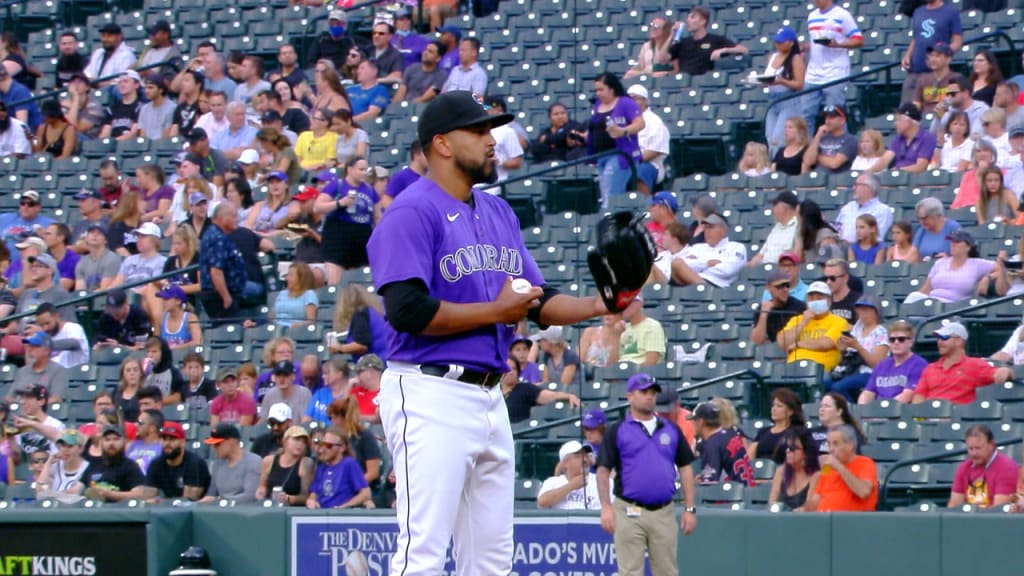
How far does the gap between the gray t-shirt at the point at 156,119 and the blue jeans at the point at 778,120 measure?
5.82 meters

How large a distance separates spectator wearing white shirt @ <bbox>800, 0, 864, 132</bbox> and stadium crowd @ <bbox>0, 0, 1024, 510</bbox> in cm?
2

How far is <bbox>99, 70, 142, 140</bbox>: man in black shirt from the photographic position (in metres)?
17.0

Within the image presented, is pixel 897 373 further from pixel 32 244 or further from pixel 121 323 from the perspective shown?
pixel 32 244

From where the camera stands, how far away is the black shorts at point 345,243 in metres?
12.8

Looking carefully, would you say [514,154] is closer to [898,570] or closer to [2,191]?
[2,191]

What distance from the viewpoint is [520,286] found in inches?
183

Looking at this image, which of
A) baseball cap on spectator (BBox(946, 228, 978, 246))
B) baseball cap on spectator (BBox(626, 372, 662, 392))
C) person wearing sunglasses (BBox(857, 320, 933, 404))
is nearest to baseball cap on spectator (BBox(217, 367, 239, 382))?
baseball cap on spectator (BBox(626, 372, 662, 392))

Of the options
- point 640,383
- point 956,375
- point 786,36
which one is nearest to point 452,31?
point 786,36

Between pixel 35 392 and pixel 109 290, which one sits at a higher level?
pixel 109 290

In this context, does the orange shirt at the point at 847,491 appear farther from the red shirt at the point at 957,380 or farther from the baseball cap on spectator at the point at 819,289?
the baseball cap on spectator at the point at 819,289

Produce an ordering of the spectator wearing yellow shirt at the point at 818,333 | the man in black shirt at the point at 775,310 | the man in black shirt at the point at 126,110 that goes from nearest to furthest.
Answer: the spectator wearing yellow shirt at the point at 818,333 < the man in black shirt at the point at 775,310 < the man in black shirt at the point at 126,110

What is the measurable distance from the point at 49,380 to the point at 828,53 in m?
6.38

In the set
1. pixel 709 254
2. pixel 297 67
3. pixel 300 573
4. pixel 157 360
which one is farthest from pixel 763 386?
pixel 297 67

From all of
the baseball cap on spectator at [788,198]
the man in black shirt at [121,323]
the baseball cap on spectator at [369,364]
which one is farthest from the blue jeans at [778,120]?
the man in black shirt at [121,323]
